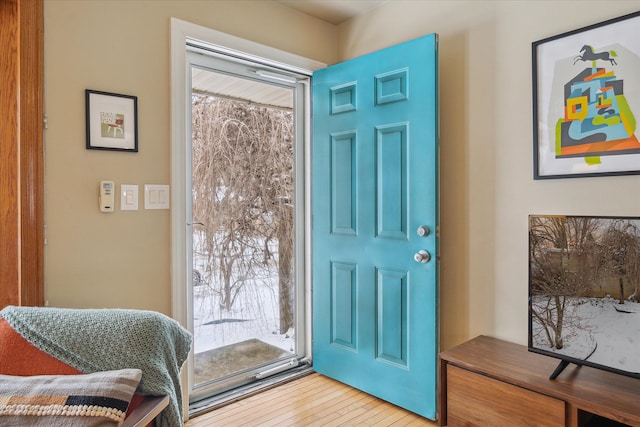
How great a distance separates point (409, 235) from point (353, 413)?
1014 mm

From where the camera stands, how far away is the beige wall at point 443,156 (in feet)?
5.96

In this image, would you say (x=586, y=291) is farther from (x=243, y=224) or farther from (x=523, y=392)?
(x=243, y=224)

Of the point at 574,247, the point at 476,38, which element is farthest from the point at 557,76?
the point at 574,247

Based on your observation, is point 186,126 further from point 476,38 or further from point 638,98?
point 638,98

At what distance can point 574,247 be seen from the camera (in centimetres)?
161

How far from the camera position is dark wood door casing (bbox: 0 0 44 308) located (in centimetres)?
170

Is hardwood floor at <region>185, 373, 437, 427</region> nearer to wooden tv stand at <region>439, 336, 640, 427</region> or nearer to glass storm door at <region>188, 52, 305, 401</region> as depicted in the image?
glass storm door at <region>188, 52, 305, 401</region>

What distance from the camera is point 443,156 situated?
2.31 metres

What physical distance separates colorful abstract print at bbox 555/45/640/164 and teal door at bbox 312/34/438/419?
581 mm

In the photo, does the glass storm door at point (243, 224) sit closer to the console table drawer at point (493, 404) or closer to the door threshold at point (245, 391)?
the door threshold at point (245, 391)

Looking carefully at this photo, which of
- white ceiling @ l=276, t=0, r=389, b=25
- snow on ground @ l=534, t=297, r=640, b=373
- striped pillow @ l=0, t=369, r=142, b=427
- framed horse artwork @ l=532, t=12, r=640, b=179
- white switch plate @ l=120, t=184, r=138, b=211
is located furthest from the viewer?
white ceiling @ l=276, t=0, r=389, b=25

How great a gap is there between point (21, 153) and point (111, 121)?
393 mm

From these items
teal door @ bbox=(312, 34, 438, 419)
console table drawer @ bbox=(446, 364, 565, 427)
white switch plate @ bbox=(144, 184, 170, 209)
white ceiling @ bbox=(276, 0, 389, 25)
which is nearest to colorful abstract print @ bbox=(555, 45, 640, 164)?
teal door @ bbox=(312, 34, 438, 419)

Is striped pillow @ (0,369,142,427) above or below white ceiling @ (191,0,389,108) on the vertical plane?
below
